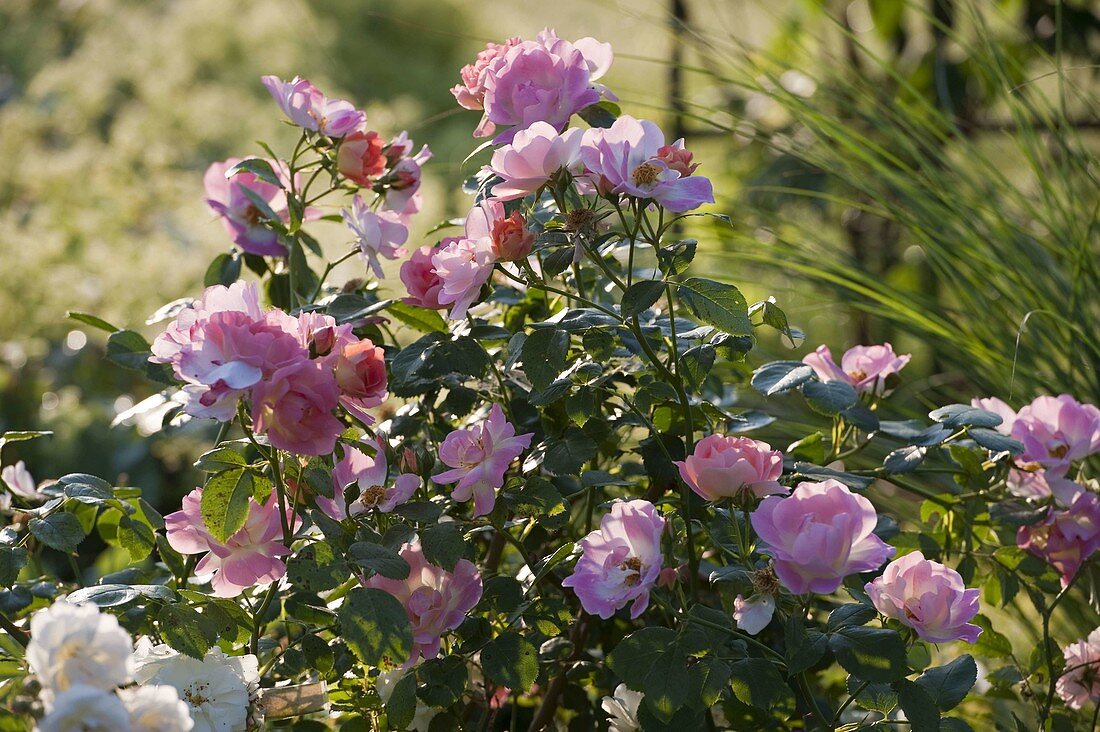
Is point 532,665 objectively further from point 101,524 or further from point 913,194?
point 913,194

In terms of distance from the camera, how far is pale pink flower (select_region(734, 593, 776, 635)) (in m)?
0.56

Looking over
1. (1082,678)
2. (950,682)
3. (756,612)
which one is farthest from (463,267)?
(1082,678)

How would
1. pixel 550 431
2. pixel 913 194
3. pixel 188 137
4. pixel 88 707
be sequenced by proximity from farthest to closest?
pixel 188 137 → pixel 913 194 → pixel 550 431 → pixel 88 707

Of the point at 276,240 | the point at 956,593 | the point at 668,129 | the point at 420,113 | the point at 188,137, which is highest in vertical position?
A: the point at 420,113

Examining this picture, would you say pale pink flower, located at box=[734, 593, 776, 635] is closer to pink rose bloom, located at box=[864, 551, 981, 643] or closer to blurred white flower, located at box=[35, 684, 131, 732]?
pink rose bloom, located at box=[864, 551, 981, 643]

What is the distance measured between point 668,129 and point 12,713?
72.1 inches

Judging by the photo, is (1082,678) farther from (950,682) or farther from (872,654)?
(872,654)

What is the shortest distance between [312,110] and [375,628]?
0.35 meters

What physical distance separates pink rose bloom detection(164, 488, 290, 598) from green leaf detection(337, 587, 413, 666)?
95 mm

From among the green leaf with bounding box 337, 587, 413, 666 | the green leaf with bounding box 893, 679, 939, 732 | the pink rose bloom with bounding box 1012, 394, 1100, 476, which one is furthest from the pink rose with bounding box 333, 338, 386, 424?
the pink rose bloom with bounding box 1012, 394, 1100, 476

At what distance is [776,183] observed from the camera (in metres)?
2.15

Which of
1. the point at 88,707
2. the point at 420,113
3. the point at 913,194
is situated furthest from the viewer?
the point at 420,113

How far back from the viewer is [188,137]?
3361 mm

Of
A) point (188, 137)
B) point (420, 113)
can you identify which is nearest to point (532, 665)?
point (188, 137)
